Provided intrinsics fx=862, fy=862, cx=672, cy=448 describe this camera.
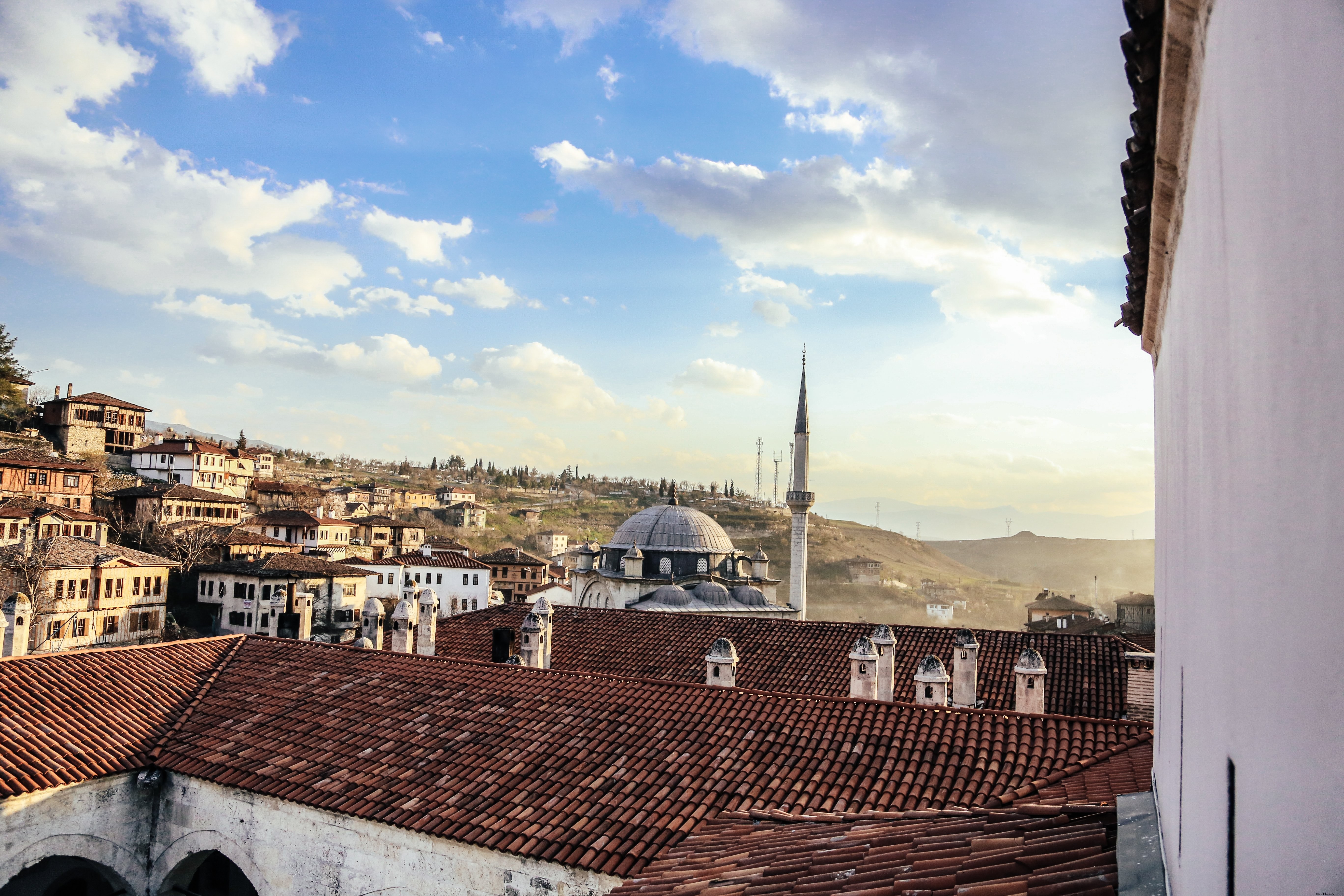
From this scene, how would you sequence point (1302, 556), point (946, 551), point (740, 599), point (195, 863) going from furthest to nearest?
1. point (946, 551)
2. point (740, 599)
3. point (195, 863)
4. point (1302, 556)

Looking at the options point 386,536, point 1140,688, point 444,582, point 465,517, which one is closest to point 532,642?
point 1140,688

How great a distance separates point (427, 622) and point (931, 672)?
30.0ft

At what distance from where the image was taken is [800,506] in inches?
1287

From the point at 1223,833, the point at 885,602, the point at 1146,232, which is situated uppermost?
the point at 1146,232

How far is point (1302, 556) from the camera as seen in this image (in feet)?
4.66

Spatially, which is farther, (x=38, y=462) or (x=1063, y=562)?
(x=1063, y=562)

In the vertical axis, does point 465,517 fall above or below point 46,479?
below

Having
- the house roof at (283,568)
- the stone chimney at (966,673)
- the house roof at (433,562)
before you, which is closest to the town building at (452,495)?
the house roof at (433,562)

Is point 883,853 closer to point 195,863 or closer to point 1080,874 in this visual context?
point 1080,874

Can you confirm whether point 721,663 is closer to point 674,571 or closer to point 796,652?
point 796,652

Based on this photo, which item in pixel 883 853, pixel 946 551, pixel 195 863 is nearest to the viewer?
pixel 883 853

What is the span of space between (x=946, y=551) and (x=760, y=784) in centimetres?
15923

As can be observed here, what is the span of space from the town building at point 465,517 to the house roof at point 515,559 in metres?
21.6

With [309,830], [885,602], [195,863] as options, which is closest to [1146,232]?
[309,830]
